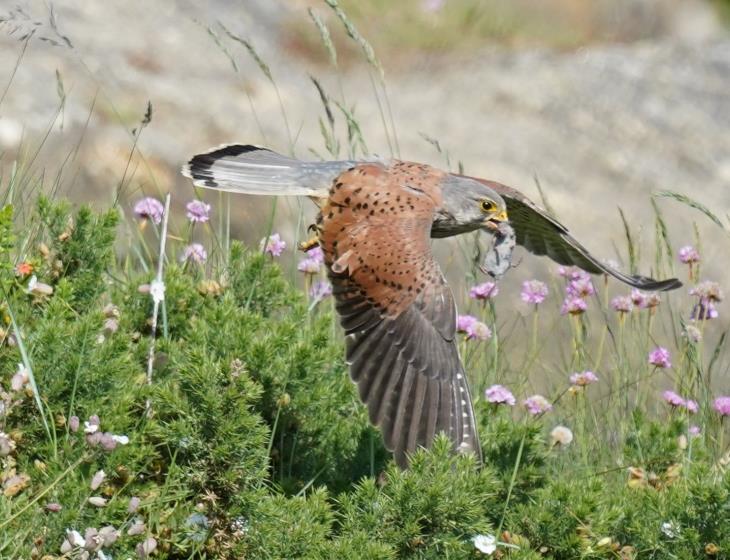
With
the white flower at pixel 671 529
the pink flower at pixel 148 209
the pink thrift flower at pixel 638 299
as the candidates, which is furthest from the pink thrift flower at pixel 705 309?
the pink flower at pixel 148 209

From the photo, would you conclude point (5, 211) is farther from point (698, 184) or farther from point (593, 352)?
point (698, 184)

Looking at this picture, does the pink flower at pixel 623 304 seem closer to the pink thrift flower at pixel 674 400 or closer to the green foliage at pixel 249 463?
the pink thrift flower at pixel 674 400

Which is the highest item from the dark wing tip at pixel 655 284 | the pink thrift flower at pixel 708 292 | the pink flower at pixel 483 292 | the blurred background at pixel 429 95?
the dark wing tip at pixel 655 284

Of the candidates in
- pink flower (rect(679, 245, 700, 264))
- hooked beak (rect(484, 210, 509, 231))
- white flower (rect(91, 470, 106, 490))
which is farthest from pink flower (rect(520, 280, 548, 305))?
white flower (rect(91, 470, 106, 490))

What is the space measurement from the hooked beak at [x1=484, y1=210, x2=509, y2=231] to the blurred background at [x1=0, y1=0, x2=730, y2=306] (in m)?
2.14

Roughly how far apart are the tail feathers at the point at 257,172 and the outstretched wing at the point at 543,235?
0.62m

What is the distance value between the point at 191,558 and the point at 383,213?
1.51m

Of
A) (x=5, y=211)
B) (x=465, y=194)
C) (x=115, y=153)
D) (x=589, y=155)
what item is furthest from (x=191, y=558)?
(x=589, y=155)

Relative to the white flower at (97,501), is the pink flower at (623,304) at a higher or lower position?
higher

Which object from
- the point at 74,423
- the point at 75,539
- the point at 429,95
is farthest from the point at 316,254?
the point at 429,95

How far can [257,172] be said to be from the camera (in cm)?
527

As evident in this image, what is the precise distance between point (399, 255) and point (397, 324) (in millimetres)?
252

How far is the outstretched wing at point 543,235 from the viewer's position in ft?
17.2

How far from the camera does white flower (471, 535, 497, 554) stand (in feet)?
12.2
